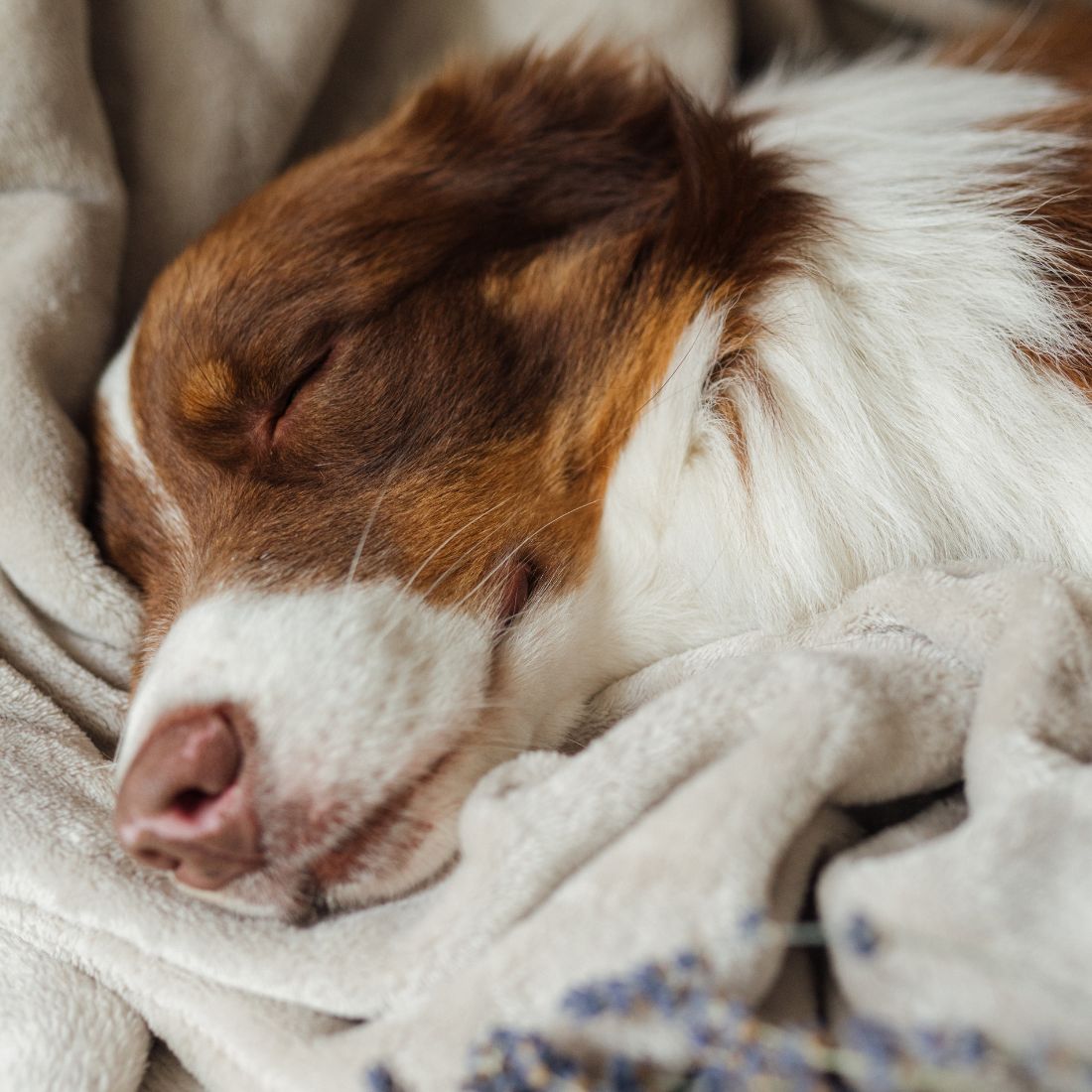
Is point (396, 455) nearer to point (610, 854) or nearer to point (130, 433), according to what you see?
point (130, 433)

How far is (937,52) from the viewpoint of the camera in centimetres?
180

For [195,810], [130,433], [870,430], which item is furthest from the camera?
[130,433]

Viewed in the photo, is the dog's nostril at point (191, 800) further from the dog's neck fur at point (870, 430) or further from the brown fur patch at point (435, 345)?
the dog's neck fur at point (870, 430)

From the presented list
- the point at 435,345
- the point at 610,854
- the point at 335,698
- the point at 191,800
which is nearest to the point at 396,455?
the point at 435,345

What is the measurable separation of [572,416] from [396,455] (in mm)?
217

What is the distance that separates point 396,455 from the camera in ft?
4.16

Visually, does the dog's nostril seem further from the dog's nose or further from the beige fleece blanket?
the beige fleece blanket

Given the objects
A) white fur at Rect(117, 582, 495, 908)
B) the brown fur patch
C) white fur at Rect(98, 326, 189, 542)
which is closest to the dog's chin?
white fur at Rect(117, 582, 495, 908)

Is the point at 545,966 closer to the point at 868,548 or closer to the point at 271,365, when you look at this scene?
the point at 868,548

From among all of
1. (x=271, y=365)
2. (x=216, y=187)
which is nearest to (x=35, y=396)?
(x=271, y=365)

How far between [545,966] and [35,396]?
1.06 m

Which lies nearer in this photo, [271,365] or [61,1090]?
[61,1090]

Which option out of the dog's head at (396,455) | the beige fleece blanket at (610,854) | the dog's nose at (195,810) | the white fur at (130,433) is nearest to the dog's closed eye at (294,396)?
the dog's head at (396,455)

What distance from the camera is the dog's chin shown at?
0.97 m
